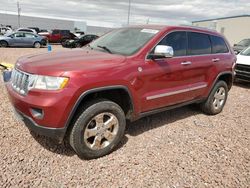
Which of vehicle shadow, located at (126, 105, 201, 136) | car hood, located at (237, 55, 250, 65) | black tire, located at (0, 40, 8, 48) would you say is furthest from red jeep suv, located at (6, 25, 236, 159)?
black tire, located at (0, 40, 8, 48)

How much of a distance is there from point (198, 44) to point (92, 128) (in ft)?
→ 9.05

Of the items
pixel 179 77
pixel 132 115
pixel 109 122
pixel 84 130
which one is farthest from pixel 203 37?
pixel 84 130

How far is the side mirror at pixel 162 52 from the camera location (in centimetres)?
363

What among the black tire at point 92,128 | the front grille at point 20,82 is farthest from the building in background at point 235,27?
the front grille at point 20,82

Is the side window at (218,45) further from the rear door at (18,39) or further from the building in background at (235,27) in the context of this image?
the building in background at (235,27)

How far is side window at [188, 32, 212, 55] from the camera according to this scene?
183 inches

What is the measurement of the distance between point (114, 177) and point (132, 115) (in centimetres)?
101

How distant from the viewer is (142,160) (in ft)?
11.5

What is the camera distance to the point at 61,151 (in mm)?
3574

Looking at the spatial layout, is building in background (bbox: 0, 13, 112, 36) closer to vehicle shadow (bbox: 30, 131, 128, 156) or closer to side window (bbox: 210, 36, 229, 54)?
side window (bbox: 210, 36, 229, 54)

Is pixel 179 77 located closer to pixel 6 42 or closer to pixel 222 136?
pixel 222 136

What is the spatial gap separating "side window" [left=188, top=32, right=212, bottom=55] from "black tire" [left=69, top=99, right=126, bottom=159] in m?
1.98

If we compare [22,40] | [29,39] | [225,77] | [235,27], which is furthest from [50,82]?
→ [235,27]

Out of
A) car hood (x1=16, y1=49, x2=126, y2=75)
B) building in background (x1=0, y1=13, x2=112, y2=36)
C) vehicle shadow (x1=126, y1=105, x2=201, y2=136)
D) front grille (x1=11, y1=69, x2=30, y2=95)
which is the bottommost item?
building in background (x1=0, y1=13, x2=112, y2=36)
